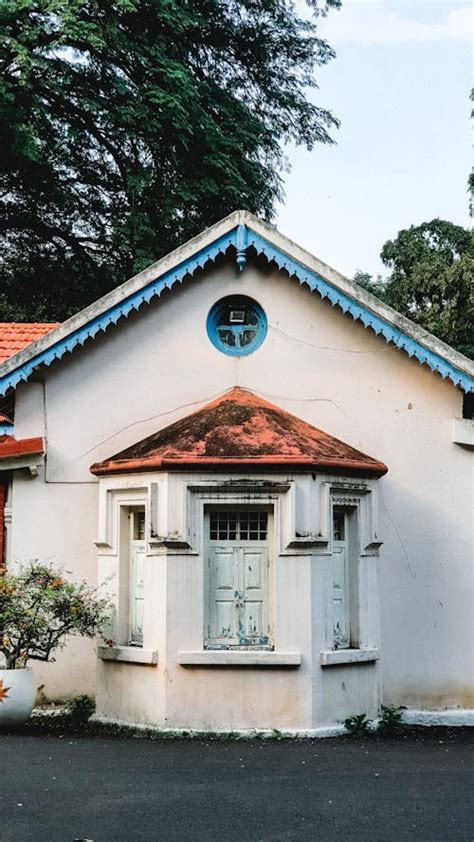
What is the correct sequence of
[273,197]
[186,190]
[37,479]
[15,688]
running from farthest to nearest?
1. [273,197]
2. [186,190]
3. [37,479]
4. [15,688]

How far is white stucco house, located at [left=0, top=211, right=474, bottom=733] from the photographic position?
12.1 metres

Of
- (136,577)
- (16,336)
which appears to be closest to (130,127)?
(16,336)

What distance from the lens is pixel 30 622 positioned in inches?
479

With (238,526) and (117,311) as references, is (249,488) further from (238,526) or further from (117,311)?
(117,311)

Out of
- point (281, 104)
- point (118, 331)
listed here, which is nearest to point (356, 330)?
point (118, 331)

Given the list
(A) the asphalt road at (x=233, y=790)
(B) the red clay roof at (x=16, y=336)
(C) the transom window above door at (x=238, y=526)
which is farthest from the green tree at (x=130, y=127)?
(A) the asphalt road at (x=233, y=790)

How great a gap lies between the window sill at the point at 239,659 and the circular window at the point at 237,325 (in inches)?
153

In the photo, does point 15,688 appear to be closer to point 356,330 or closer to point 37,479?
point 37,479

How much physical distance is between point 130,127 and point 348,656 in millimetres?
18463

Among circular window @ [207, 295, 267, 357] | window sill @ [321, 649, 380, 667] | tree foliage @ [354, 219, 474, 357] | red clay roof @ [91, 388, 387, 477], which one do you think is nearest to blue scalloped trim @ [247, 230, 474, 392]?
circular window @ [207, 295, 267, 357]

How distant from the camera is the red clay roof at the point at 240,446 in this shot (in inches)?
478

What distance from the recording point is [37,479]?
13734mm

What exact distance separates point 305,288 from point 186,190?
1414 cm

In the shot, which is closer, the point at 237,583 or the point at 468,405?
the point at 237,583
